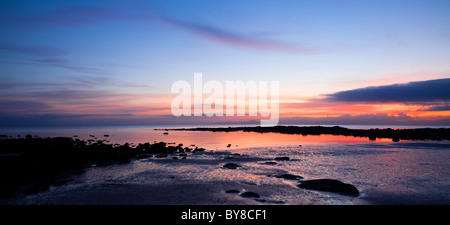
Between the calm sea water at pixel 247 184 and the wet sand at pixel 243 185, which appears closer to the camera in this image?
the wet sand at pixel 243 185

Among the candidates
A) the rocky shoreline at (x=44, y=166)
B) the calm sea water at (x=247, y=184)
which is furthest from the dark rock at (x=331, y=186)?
the rocky shoreline at (x=44, y=166)

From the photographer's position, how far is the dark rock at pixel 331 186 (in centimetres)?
1433

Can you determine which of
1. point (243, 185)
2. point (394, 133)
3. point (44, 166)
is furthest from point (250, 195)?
point (394, 133)

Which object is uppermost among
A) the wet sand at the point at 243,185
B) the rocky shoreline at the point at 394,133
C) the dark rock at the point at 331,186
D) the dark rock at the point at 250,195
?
the rocky shoreline at the point at 394,133

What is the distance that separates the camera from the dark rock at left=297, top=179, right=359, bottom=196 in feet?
47.0

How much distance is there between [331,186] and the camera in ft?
48.9

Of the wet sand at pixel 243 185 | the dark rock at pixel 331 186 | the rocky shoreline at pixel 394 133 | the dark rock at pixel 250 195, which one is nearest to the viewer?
the wet sand at pixel 243 185

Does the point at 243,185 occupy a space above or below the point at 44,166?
below

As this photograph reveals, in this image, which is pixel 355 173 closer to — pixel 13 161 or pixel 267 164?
pixel 267 164

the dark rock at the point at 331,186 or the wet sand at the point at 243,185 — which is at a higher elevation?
the dark rock at the point at 331,186

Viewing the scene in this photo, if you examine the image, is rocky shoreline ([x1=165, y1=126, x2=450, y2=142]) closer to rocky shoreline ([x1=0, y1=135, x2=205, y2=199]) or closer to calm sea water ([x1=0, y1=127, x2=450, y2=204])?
calm sea water ([x1=0, y1=127, x2=450, y2=204])

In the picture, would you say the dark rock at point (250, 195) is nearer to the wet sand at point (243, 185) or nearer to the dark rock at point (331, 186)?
the wet sand at point (243, 185)

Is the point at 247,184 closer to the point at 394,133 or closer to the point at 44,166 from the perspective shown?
the point at 44,166
